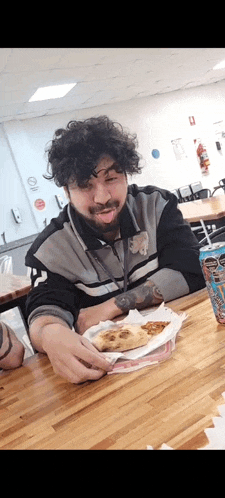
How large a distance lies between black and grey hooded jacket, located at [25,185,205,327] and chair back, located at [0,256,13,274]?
2035 millimetres

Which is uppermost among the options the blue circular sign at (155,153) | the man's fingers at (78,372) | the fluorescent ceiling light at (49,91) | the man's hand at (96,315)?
the fluorescent ceiling light at (49,91)

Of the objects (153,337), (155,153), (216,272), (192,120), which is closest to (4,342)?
(153,337)

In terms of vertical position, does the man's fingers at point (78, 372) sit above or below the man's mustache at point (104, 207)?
below

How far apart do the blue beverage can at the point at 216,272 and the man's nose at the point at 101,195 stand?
757 mm

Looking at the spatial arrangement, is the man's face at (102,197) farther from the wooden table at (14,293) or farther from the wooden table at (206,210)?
the wooden table at (206,210)

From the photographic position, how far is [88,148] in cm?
172

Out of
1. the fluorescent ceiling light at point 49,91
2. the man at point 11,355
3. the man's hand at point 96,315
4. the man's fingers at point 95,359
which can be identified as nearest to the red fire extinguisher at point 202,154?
the fluorescent ceiling light at point 49,91

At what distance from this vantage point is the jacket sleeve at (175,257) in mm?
1538

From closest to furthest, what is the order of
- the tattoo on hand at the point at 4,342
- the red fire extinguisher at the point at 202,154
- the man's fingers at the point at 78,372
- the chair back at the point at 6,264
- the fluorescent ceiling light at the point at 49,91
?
the man's fingers at the point at 78,372
the tattoo on hand at the point at 4,342
the fluorescent ceiling light at the point at 49,91
the red fire extinguisher at the point at 202,154
the chair back at the point at 6,264

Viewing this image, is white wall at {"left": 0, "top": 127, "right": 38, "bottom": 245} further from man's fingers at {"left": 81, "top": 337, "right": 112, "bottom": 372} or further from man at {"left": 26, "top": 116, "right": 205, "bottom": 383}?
man's fingers at {"left": 81, "top": 337, "right": 112, "bottom": 372}

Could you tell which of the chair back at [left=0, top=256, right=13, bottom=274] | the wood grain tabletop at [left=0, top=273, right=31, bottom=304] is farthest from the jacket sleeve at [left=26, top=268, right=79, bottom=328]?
the chair back at [left=0, top=256, right=13, bottom=274]

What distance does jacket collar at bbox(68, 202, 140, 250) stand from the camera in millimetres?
1755
